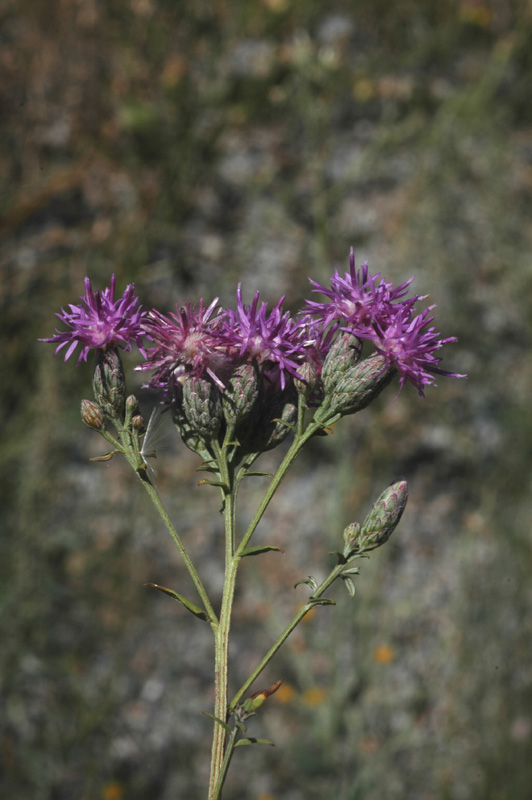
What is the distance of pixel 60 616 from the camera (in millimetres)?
2939

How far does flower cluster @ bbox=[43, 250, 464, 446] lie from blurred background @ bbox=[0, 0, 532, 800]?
1439mm

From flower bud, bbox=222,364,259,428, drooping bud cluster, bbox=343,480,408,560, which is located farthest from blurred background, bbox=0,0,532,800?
flower bud, bbox=222,364,259,428

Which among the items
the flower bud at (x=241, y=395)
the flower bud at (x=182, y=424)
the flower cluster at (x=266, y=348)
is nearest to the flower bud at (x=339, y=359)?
the flower cluster at (x=266, y=348)

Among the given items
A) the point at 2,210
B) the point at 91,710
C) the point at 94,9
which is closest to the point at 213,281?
the point at 2,210

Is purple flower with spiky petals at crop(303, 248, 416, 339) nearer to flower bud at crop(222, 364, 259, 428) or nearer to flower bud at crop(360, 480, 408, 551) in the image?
flower bud at crop(222, 364, 259, 428)

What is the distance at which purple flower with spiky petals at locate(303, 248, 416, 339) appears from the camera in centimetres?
116

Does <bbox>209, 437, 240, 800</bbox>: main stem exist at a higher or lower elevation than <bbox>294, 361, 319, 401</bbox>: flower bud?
lower

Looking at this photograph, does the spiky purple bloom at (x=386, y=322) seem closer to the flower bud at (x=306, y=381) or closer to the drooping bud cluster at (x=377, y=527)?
the flower bud at (x=306, y=381)

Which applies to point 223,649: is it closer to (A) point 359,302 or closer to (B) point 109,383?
(B) point 109,383

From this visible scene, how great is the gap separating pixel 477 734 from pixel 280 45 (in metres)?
3.41

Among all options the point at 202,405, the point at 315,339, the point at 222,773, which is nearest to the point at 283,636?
the point at 222,773

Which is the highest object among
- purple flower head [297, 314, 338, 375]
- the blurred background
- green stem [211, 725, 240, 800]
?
the blurred background

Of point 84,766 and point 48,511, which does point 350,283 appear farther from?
point 84,766

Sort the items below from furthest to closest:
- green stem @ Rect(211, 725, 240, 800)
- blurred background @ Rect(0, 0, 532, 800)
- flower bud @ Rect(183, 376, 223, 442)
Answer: blurred background @ Rect(0, 0, 532, 800) < flower bud @ Rect(183, 376, 223, 442) < green stem @ Rect(211, 725, 240, 800)
